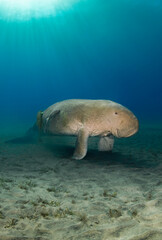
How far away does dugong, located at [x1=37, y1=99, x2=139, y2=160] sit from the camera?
5883 millimetres

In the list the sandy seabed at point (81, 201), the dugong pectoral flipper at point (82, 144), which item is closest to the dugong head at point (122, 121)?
the dugong pectoral flipper at point (82, 144)

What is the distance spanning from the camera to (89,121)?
20.4ft

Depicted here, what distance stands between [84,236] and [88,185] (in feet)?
6.42

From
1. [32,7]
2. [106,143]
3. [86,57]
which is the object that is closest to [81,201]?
[106,143]

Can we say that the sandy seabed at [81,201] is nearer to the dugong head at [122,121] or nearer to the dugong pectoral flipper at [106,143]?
the dugong head at [122,121]

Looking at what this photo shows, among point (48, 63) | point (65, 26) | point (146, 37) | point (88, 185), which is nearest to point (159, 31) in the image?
point (146, 37)

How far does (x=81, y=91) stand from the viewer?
178 metres

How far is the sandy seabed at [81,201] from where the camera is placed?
2.34 meters

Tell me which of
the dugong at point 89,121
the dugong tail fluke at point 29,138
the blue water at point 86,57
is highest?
the blue water at point 86,57

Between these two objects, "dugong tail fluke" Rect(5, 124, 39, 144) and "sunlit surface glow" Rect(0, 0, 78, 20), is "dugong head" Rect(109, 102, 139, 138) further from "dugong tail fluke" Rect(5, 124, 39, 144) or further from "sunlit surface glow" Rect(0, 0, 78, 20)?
"sunlit surface glow" Rect(0, 0, 78, 20)

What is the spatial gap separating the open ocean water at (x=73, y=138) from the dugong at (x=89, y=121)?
88 centimetres

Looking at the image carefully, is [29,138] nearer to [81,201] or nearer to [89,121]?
[89,121]

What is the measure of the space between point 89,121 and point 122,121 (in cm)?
102

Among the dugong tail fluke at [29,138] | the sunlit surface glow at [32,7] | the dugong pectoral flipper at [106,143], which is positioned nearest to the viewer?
the dugong pectoral flipper at [106,143]
